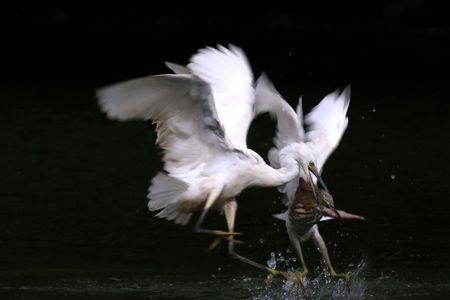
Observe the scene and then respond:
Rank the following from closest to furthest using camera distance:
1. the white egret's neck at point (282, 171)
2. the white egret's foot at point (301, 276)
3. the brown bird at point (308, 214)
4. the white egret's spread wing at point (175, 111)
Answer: the white egret's spread wing at point (175, 111) < the white egret's neck at point (282, 171) < the brown bird at point (308, 214) < the white egret's foot at point (301, 276)

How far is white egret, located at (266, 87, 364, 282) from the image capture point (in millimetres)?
7180

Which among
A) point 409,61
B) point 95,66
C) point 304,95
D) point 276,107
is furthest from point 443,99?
point 276,107

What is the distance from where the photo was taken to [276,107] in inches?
309

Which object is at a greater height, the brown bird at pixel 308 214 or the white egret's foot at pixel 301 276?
the brown bird at pixel 308 214

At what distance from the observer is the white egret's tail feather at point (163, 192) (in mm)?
7035

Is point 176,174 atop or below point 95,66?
atop

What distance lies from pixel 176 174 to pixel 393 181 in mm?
3528

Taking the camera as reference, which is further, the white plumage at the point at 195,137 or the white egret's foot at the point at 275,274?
the white egret's foot at the point at 275,274

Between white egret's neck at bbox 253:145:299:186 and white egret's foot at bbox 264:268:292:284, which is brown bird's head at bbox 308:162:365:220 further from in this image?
white egret's foot at bbox 264:268:292:284

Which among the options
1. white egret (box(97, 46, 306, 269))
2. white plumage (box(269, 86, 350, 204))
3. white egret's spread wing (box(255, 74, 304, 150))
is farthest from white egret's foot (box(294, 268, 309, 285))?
white egret's spread wing (box(255, 74, 304, 150))

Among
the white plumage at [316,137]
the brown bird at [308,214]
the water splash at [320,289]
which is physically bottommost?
the water splash at [320,289]

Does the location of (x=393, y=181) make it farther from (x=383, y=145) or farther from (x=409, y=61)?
(x=409, y=61)

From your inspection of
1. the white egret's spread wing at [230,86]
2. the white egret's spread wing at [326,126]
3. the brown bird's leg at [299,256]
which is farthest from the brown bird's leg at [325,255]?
the white egret's spread wing at [230,86]

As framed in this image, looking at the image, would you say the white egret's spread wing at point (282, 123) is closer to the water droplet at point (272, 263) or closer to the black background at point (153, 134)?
the water droplet at point (272, 263)
